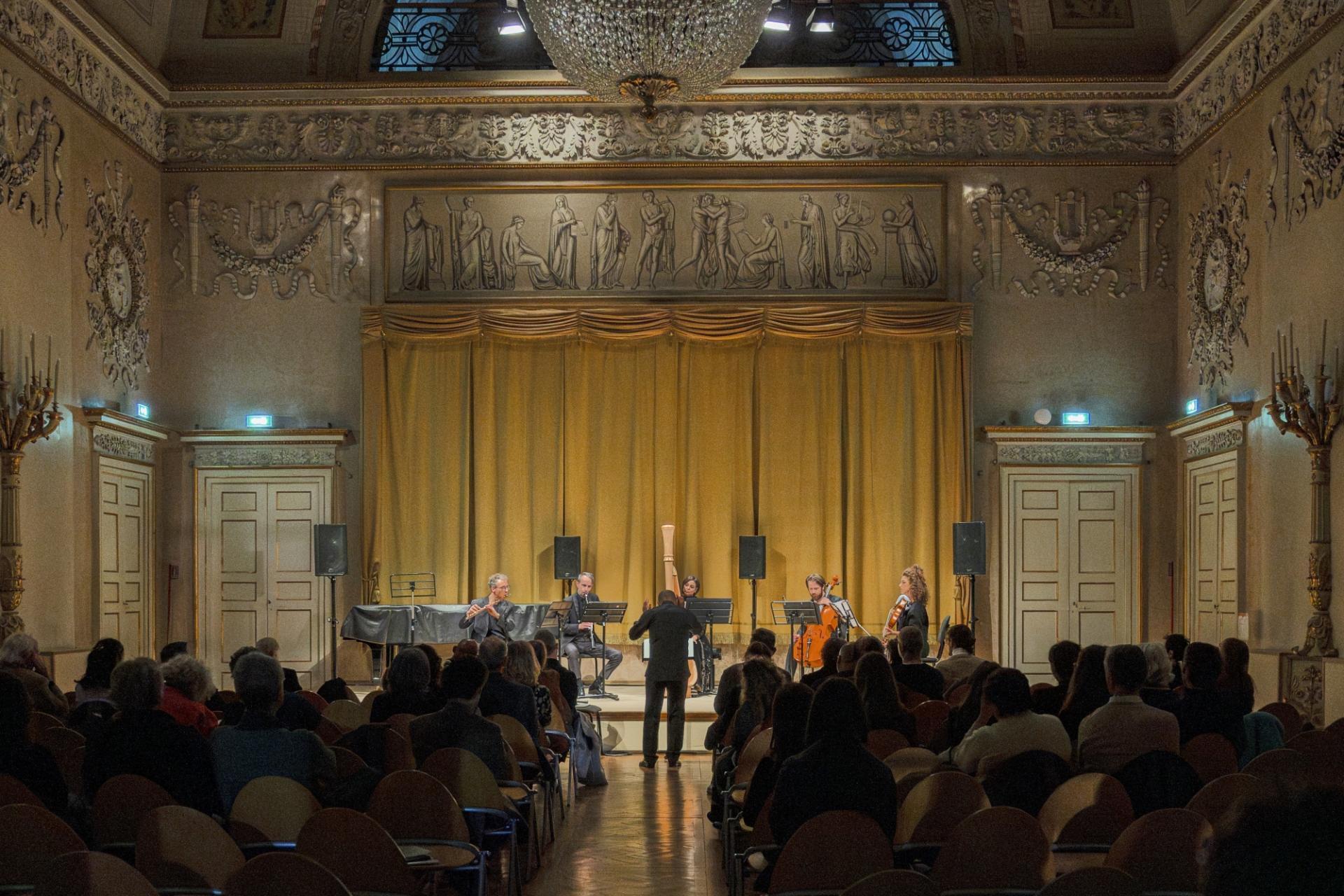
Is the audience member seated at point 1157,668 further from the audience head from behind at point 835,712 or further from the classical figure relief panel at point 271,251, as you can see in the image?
the classical figure relief panel at point 271,251

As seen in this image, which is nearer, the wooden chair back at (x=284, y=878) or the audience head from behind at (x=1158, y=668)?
the wooden chair back at (x=284, y=878)

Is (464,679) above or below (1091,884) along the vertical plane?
above

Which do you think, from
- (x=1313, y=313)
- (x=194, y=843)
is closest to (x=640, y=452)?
(x=1313, y=313)

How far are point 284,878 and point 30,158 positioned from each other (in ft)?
36.3

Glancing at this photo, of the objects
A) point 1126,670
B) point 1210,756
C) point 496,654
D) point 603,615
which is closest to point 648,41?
point 496,654

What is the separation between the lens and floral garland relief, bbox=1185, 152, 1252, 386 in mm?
13844

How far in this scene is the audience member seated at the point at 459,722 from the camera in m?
6.06

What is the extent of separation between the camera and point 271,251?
1597 centimetres

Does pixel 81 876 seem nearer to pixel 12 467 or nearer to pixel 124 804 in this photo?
pixel 124 804

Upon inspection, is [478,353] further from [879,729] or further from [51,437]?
[879,729]

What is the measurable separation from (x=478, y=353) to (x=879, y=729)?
1035cm

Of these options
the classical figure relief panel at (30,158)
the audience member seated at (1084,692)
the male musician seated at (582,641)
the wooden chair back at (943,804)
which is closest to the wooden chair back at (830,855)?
the wooden chair back at (943,804)

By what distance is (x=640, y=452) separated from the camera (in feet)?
52.0

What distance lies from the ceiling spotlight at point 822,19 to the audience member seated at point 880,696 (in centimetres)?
1101
